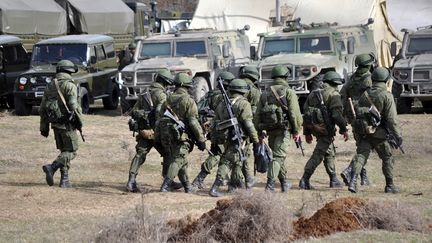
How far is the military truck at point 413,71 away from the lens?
20.6 metres

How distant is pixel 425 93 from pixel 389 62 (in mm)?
4857

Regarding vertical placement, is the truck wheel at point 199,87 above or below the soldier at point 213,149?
below

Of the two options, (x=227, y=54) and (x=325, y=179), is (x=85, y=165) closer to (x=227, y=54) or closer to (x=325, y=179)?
(x=325, y=179)

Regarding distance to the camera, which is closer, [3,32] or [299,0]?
[3,32]

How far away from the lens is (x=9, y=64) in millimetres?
23062

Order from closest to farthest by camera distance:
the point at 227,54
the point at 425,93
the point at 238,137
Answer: the point at 238,137 → the point at 425,93 → the point at 227,54

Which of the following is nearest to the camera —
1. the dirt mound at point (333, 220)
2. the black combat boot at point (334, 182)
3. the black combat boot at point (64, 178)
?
the dirt mound at point (333, 220)

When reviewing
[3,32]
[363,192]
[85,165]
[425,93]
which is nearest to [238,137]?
[363,192]

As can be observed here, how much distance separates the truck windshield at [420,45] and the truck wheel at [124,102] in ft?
20.5

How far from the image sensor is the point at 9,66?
23062 millimetres

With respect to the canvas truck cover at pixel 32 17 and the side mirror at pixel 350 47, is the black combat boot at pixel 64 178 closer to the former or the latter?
the side mirror at pixel 350 47

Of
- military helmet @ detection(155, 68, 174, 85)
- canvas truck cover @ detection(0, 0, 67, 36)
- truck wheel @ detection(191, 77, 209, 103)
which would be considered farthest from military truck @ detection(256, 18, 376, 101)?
military helmet @ detection(155, 68, 174, 85)

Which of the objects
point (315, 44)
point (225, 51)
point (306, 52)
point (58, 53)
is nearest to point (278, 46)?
point (306, 52)

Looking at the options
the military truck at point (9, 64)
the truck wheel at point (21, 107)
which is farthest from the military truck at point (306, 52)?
the military truck at point (9, 64)
